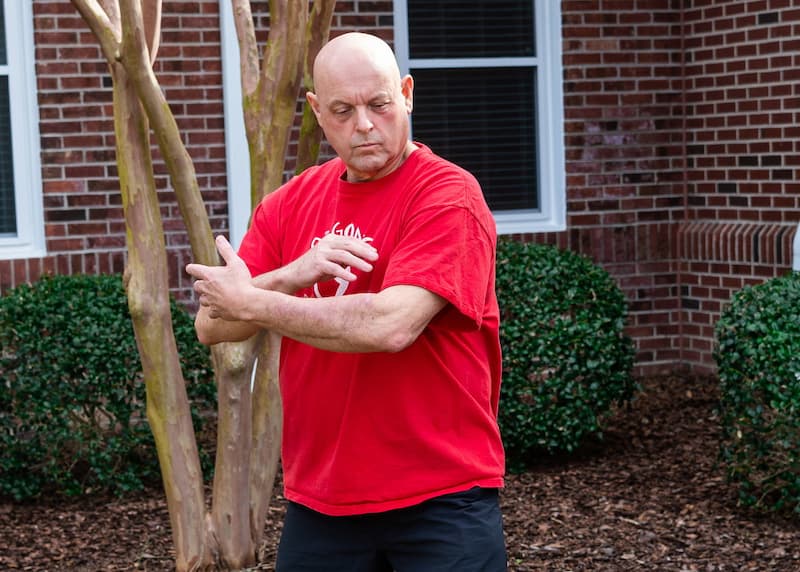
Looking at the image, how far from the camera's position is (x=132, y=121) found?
4617 millimetres

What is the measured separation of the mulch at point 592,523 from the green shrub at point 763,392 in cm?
16

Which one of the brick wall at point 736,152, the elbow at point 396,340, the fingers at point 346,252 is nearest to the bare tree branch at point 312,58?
the fingers at point 346,252

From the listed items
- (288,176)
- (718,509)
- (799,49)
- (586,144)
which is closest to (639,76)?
(586,144)

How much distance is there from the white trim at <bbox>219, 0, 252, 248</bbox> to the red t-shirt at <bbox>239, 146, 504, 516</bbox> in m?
4.54

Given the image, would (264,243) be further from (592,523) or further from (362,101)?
(592,523)

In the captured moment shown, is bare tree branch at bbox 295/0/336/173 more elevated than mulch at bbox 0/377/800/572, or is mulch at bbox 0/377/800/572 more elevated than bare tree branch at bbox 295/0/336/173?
bare tree branch at bbox 295/0/336/173

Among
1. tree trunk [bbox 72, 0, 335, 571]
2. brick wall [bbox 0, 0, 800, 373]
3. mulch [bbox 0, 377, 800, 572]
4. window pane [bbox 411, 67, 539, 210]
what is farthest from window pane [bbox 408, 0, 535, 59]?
tree trunk [bbox 72, 0, 335, 571]

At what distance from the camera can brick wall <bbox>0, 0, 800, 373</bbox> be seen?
707 centimetres

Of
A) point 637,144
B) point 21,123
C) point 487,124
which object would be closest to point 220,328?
point 21,123

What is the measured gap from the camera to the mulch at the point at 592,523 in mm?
4949

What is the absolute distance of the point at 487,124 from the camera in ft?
26.6

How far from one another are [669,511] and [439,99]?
340 centimetres

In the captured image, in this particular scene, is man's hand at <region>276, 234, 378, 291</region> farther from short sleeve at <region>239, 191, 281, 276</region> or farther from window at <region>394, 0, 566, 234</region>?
window at <region>394, 0, 566, 234</region>

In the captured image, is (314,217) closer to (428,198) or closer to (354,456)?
(428,198)
